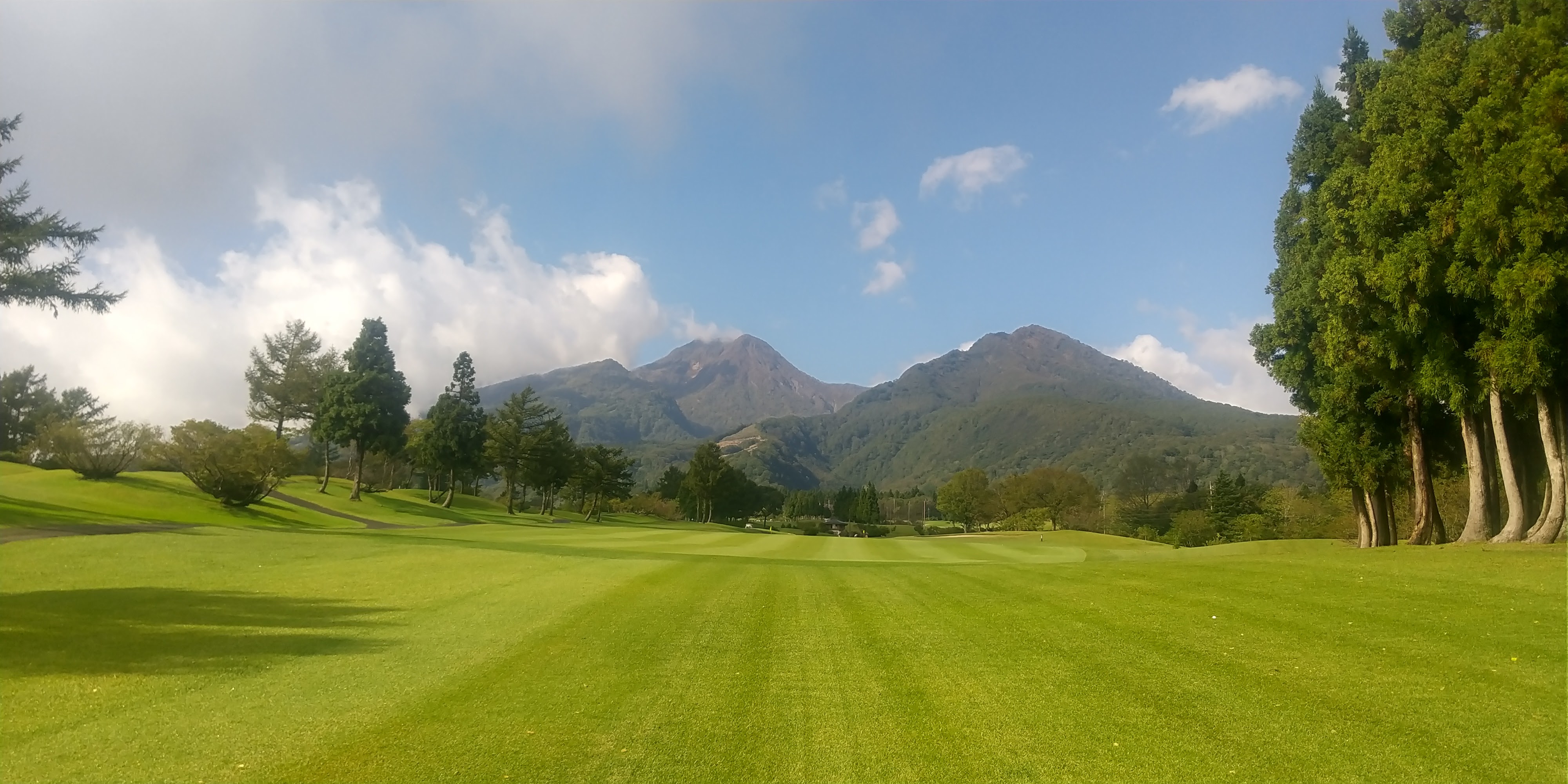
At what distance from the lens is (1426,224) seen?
20469mm

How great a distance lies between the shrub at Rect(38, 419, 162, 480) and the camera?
39.7 meters

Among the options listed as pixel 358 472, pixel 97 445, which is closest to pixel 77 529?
pixel 97 445

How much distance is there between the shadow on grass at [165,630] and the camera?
9188 millimetres

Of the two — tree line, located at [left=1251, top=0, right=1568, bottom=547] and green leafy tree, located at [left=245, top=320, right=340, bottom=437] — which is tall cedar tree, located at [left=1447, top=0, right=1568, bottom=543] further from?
green leafy tree, located at [left=245, top=320, right=340, bottom=437]

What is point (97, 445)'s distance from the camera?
40125 millimetres

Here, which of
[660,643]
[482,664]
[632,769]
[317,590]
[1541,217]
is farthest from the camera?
[1541,217]

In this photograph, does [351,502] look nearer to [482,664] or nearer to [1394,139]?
[482,664]

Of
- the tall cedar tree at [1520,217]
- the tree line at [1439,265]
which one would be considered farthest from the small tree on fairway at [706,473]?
the tall cedar tree at [1520,217]

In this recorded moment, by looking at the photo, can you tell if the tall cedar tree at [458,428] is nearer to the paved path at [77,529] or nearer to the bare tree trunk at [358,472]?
the bare tree trunk at [358,472]

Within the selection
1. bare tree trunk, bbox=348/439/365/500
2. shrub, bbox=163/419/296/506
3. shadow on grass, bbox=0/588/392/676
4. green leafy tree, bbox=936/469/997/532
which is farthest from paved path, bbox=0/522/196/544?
green leafy tree, bbox=936/469/997/532

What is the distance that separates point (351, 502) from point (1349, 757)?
60313 mm

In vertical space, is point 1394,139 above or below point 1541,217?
above

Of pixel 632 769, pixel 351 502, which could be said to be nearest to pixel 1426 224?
pixel 632 769

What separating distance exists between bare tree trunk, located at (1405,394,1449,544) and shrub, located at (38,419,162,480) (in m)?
54.4
